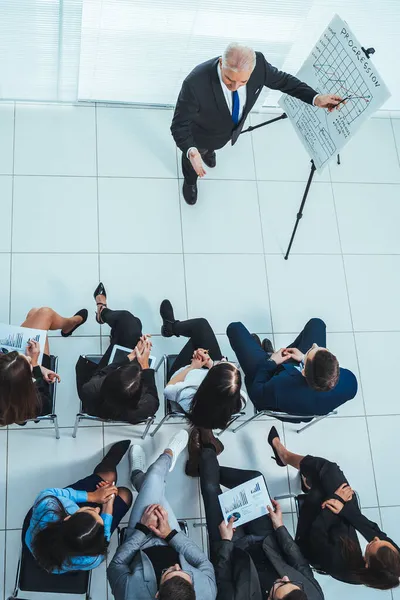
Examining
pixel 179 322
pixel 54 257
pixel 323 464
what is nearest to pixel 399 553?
pixel 323 464

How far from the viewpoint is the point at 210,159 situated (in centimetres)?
443

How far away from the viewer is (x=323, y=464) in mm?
3521

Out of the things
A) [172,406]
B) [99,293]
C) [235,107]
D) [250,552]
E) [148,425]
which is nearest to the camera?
[250,552]

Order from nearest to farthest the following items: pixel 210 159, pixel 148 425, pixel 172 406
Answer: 1. pixel 172 406
2. pixel 148 425
3. pixel 210 159

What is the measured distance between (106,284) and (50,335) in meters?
0.53

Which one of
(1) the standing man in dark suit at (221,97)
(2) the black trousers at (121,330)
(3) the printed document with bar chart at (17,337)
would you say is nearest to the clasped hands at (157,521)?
(2) the black trousers at (121,330)

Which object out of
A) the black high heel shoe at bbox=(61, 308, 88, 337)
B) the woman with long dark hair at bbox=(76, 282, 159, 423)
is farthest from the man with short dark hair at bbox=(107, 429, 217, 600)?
the black high heel shoe at bbox=(61, 308, 88, 337)

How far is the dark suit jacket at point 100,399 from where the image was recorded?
3.08 metres

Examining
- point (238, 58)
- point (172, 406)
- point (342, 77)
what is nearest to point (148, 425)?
point (172, 406)

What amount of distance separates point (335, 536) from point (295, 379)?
0.89 metres

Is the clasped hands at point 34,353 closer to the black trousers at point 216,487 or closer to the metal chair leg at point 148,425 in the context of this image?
the metal chair leg at point 148,425

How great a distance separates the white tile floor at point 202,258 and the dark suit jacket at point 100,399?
0.43m

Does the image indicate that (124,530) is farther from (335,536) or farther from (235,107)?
(235,107)

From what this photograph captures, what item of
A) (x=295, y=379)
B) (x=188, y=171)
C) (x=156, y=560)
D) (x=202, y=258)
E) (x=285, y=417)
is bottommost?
(x=156, y=560)
